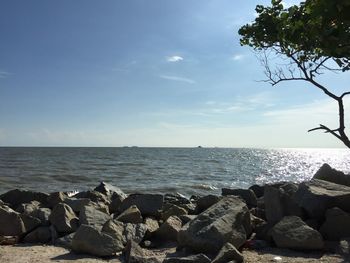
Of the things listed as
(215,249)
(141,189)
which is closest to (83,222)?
(215,249)

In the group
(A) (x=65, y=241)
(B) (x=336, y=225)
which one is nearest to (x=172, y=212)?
(A) (x=65, y=241)

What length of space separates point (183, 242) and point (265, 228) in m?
2.16

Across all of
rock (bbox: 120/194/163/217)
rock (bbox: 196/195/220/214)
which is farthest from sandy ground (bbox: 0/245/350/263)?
rock (bbox: 196/195/220/214)

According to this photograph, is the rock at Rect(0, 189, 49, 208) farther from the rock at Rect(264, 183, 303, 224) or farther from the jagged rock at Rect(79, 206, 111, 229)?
the rock at Rect(264, 183, 303, 224)

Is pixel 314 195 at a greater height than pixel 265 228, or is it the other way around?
pixel 314 195

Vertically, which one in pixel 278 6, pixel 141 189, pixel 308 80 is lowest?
pixel 141 189

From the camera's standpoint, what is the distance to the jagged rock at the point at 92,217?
33.3 ft

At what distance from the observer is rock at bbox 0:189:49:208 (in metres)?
14.9

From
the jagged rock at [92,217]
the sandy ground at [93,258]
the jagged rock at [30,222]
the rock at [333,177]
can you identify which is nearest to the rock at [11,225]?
the jagged rock at [30,222]

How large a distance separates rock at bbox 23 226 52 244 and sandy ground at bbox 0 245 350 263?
2.67ft

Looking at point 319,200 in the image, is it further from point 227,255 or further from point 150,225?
point 150,225

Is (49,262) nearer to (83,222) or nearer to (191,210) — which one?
(83,222)

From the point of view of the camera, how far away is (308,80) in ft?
31.8

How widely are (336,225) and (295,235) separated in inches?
43.8
